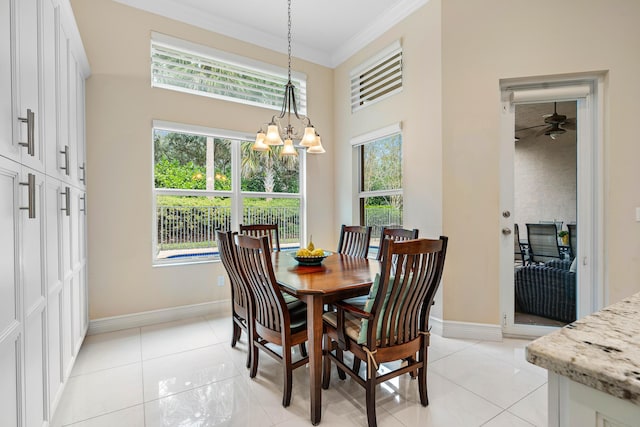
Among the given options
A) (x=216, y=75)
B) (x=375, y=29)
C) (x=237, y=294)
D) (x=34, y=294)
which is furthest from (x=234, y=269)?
(x=375, y=29)

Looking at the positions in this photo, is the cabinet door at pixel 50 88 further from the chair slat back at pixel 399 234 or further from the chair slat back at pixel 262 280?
the chair slat back at pixel 399 234

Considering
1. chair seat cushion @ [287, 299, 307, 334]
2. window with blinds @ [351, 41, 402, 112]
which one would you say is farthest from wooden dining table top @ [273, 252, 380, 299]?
window with blinds @ [351, 41, 402, 112]

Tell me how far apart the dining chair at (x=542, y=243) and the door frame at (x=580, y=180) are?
0.67 feet

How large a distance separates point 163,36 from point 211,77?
598 millimetres

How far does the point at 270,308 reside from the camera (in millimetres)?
1915

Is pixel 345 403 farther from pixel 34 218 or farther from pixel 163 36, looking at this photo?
→ pixel 163 36

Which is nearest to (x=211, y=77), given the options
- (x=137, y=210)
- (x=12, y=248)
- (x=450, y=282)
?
(x=137, y=210)

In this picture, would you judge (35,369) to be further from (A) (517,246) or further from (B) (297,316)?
(A) (517,246)

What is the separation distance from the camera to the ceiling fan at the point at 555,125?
2.79 m

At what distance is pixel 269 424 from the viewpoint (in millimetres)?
1707

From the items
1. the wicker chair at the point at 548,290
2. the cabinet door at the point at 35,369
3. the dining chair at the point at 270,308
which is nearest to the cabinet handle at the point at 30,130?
the cabinet door at the point at 35,369

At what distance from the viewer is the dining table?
5.60 feet

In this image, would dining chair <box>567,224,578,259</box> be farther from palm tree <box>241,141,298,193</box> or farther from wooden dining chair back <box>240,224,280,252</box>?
palm tree <box>241,141,298,193</box>

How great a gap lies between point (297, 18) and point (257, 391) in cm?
382
